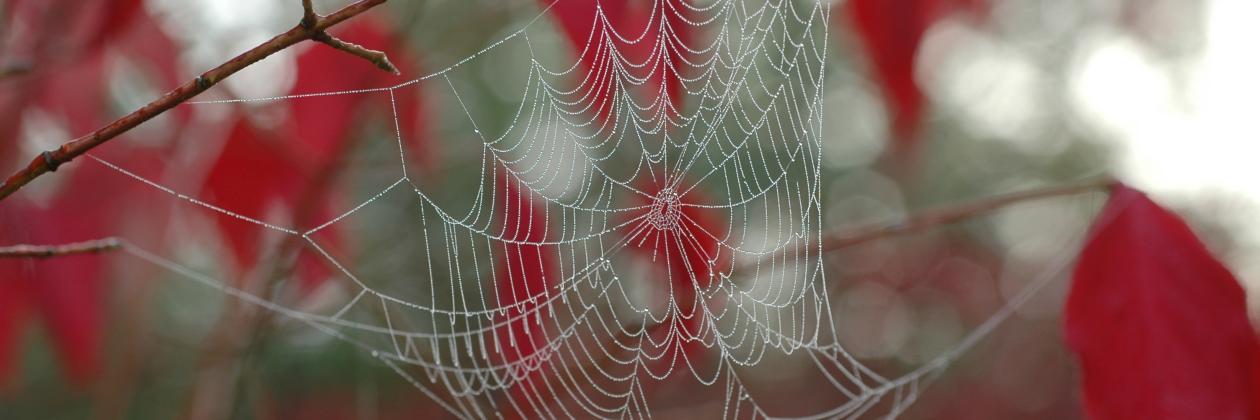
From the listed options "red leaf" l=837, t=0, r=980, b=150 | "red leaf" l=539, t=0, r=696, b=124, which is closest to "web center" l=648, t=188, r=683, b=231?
"red leaf" l=539, t=0, r=696, b=124

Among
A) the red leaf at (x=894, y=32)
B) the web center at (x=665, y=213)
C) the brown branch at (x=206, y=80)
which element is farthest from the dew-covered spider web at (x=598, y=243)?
the brown branch at (x=206, y=80)

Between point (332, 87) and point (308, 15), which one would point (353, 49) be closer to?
point (308, 15)

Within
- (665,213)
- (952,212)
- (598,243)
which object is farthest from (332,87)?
(952,212)

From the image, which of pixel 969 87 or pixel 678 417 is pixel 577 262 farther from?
pixel 969 87

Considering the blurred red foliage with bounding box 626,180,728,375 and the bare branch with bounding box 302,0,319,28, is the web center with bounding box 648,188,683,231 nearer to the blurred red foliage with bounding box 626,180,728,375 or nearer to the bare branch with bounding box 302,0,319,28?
the blurred red foliage with bounding box 626,180,728,375

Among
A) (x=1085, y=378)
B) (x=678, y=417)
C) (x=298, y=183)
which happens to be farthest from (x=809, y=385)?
(x=1085, y=378)
